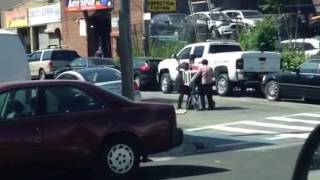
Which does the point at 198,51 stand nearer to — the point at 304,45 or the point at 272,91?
the point at 272,91

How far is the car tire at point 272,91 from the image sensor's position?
2356cm

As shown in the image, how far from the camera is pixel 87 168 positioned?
967 centimetres

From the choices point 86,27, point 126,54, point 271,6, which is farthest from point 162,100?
point 86,27

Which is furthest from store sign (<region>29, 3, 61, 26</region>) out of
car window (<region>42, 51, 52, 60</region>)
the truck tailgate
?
the truck tailgate

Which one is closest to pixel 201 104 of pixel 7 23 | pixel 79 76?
pixel 79 76

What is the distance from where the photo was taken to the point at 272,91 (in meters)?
23.8

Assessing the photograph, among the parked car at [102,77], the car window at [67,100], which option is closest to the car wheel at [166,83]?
the parked car at [102,77]

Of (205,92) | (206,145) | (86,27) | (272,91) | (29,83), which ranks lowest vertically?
(206,145)

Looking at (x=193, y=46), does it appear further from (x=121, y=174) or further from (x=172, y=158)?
(x=121, y=174)

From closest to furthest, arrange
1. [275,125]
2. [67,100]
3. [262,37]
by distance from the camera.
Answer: [67,100], [275,125], [262,37]

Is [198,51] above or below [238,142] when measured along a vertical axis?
above

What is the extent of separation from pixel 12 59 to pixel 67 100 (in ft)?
13.6

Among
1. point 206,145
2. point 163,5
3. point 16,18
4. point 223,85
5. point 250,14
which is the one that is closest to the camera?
point 206,145

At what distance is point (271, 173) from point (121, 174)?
209 centimetres
